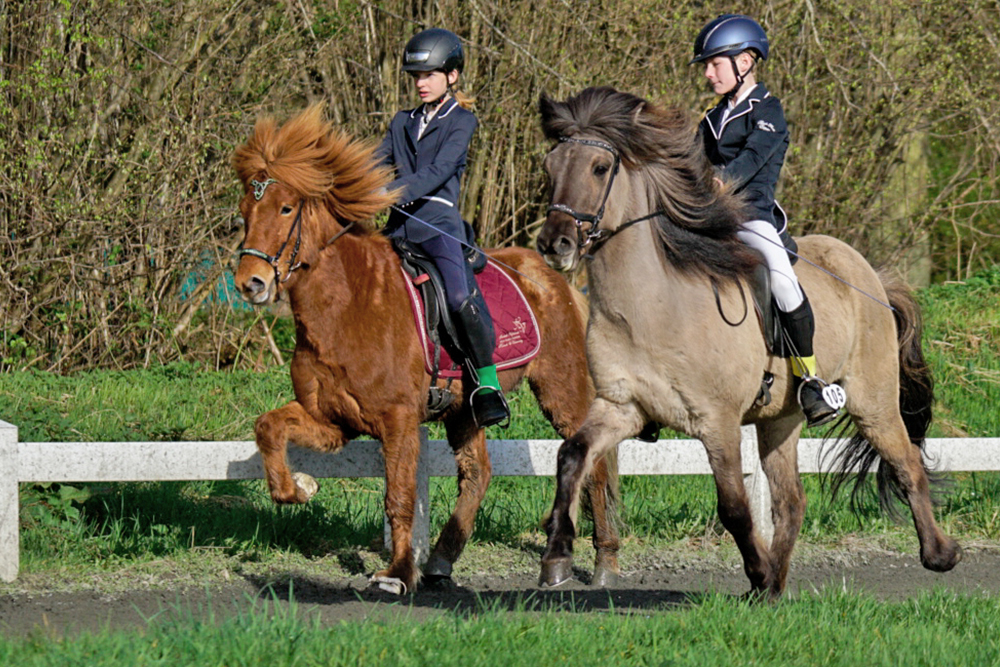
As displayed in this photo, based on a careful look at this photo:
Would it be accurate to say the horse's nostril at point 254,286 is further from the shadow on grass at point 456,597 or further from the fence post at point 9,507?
the fence post at point 9,507

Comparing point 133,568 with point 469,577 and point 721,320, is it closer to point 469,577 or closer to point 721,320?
point 469,577

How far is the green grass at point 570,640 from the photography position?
417cm

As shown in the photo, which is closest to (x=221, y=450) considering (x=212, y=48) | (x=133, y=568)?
(x=133, y=568)

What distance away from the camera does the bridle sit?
17.0ft

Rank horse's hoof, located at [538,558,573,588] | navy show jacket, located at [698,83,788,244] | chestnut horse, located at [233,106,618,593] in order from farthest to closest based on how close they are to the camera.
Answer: chestnut horse, located at [233,106,618,593]
navy show jacket, located at [698,83,788,244]
horse's hoof, located at [538,558,573,588]

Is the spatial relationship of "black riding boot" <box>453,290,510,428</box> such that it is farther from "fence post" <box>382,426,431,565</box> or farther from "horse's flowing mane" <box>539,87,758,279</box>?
"horse's flowing mane" <box>539,87,758,279</box>

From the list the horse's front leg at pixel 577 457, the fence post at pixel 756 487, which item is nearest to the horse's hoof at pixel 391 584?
the horse's front leg at pixel 577 457

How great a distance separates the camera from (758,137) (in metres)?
6.03

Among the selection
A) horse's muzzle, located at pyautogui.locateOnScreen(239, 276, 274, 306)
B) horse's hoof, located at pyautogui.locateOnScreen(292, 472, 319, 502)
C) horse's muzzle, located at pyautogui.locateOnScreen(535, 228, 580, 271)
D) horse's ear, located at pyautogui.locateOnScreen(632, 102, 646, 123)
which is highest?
horse's ear, located at pyautogui.locateOnScreen(632, 102, 646, 123)

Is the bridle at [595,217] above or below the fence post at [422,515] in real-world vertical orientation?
above

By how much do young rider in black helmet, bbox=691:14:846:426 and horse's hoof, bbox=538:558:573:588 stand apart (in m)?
1.41

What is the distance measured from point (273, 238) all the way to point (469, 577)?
2.22m

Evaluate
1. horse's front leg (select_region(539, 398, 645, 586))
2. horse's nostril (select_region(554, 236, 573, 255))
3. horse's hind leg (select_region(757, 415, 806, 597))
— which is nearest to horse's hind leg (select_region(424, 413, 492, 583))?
horse's front leg (select_region(539, 398, 645, 586))

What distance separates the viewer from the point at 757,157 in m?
6.03
